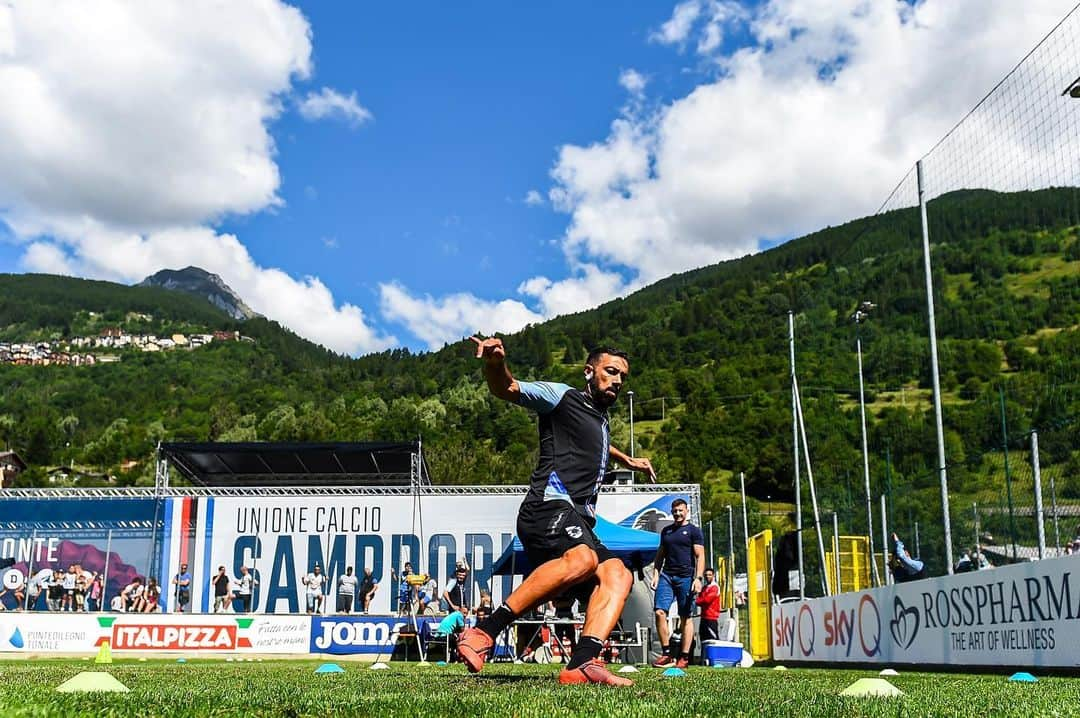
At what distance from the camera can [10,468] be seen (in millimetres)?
90688

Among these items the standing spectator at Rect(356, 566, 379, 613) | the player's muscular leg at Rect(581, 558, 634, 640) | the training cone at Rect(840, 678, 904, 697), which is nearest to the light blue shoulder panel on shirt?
the player's muscular leg at Rect(581, 558, 634, 640)

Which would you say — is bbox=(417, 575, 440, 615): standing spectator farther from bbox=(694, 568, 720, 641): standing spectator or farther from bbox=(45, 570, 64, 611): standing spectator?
bbox=(45, 570, 64, 611): standing spectator

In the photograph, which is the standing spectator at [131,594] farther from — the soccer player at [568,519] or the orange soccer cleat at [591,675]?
the orange soccer cleat at [591,675]

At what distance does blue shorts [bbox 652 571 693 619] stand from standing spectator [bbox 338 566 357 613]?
14022mm

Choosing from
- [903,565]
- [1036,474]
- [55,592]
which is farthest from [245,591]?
[1036,474]

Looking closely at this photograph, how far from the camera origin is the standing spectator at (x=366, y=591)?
2402 centimetres

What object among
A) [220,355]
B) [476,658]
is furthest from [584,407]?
[220,355]

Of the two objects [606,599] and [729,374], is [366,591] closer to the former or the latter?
[606,599]

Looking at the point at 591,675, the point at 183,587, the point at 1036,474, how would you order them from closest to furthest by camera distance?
1. the point at 591,675
2. the point at 1036,474
3. the point at 183,587

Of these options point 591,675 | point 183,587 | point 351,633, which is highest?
point 591,675

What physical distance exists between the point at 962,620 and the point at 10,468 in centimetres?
9755

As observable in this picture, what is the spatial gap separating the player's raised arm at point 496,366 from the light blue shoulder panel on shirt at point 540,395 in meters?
0.08

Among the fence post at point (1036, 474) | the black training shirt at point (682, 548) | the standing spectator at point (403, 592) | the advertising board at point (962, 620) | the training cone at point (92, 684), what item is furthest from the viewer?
the standing spectator at point (403, 592)

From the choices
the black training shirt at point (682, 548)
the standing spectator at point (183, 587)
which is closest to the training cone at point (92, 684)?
the black training shirt at point (682, 548)
